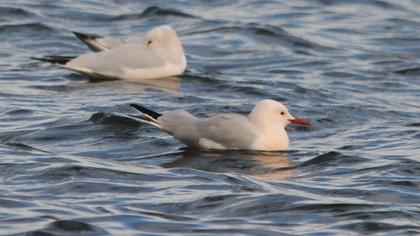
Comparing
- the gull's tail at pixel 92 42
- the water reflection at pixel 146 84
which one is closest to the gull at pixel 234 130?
the water reflection at pixel 146 84

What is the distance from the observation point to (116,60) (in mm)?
16047

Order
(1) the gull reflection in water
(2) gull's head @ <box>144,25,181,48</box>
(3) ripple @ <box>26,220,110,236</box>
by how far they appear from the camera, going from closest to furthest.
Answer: (3) ripple @ <box>26,220,110,236</box>
(1) the gull reflection in water
(2) gull's head @ <box>144,25,181,48</box>

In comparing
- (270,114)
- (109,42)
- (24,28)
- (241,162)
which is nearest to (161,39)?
(109,42)

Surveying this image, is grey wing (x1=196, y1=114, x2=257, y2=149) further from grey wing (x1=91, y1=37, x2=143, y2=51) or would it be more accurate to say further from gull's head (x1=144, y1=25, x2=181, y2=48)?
grey wing (x1=91, y1=37, x2=143, y2=51)

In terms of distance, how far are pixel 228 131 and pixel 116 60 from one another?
4.23m

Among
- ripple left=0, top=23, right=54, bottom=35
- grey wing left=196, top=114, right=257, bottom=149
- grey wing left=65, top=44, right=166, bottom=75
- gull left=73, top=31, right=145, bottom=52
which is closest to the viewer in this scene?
grey wing left=196, top=114, right=257, bottom=149

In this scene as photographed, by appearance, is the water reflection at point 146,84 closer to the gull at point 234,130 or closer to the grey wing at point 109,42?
the grey wing at point 109,42

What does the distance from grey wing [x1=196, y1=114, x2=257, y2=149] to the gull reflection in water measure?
10cm

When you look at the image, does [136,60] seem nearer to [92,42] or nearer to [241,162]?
[92,42]

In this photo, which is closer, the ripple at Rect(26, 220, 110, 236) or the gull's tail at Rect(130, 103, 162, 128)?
the ripple at Rect(26, 220, 110, 236)

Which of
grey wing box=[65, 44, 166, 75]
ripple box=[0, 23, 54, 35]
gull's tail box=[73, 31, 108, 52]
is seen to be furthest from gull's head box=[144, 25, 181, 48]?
ripple box=[0, 23, 54, 35]

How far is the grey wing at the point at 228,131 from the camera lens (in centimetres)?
1211

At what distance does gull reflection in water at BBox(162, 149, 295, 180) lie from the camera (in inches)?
454

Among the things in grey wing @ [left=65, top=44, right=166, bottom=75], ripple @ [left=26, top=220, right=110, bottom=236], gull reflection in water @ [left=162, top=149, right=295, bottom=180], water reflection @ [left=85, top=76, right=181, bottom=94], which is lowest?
water reflection @ [left=85, top=76, right=181, bottom=94]
